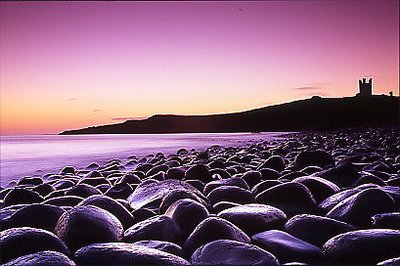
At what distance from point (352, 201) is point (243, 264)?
1.14 metres

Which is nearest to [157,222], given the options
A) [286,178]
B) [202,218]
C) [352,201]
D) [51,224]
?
[202,218]

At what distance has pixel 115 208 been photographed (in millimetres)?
2510

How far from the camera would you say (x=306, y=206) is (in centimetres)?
279

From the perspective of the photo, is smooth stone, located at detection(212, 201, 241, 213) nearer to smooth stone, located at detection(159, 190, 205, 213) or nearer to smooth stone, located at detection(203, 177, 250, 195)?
smooth stone, located at detection(159, 190, 205, 213)

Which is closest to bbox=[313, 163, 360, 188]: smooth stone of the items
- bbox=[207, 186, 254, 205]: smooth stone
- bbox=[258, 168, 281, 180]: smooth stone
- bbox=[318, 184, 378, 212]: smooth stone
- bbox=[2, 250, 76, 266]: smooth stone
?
bbox=[258, 168, 281, 180]: smooth stone

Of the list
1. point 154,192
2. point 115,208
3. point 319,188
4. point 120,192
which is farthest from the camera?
point 120,192

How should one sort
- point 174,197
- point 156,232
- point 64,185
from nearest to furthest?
point 156,232
point 174,197
point 64,185

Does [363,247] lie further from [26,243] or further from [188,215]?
[26,243]

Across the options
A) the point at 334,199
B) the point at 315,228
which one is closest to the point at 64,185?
the point at 334,199

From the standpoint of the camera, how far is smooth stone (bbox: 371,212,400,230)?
Result: 7.34 feet

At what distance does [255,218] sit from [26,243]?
120 centimetres

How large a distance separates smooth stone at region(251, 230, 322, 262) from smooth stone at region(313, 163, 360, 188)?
6.10 feet

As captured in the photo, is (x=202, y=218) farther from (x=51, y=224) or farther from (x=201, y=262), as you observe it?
(x=51, y=224)

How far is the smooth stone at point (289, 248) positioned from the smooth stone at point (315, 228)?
134mm
